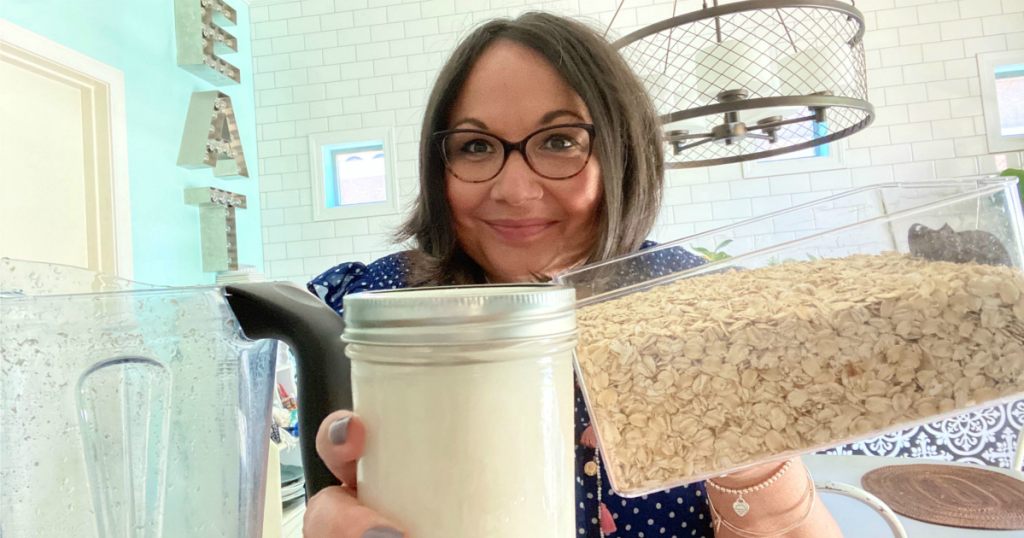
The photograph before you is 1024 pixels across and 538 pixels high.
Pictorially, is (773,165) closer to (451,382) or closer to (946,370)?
(946,370)

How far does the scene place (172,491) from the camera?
0.26 metres

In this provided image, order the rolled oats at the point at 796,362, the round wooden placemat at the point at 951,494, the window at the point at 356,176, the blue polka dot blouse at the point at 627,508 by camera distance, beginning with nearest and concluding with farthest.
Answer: the rolled oats at the point at 796,362 < the blue polka dot blouse at the point at 627,508 < the round wooden placemat at the point at 951,494 < the window at the point at 356,176

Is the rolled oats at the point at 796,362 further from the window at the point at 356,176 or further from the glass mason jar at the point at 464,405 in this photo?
the window at the point at 356,176

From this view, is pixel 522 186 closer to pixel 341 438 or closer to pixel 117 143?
pixel 341 438

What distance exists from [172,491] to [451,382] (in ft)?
0.55

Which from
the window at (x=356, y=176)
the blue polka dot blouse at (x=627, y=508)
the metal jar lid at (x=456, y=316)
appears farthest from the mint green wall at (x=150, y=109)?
→ the metal jar lid at (x=456, y=316)

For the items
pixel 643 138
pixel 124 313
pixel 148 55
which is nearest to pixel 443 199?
pixel 643 138

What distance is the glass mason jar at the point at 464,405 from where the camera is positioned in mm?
183

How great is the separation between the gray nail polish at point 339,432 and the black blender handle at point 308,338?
49mm

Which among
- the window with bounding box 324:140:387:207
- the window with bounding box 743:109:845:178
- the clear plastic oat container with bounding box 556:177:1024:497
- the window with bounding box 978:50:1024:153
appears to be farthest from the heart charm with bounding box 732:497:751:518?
the window with bounding box 978:50:1024:153

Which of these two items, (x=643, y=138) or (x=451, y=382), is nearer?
(x=451, y=382)

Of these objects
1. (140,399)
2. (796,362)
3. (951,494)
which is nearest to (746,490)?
(796,362)

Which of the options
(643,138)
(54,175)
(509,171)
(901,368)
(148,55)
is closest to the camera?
(901,368)

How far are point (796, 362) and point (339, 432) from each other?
226mm
